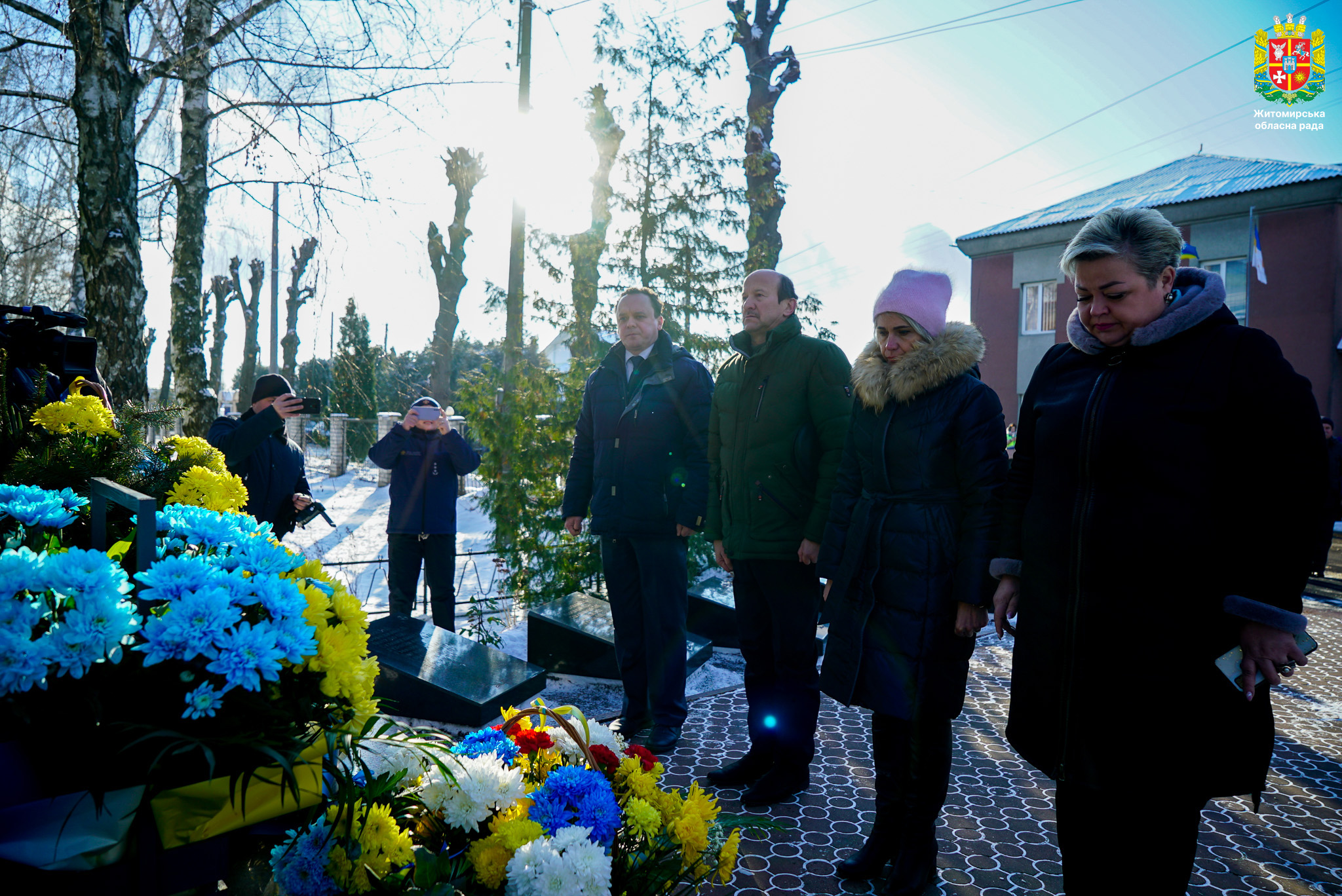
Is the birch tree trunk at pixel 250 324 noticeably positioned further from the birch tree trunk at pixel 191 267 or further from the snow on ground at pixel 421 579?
the birch tree trunk at pixel 191 267

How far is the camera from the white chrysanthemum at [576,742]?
1733mm

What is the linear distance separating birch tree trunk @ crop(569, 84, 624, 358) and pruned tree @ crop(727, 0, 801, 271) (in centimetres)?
173

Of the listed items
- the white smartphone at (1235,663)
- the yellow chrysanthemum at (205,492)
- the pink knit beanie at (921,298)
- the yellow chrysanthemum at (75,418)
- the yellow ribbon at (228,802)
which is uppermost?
the pink knit beanie at (921,298)

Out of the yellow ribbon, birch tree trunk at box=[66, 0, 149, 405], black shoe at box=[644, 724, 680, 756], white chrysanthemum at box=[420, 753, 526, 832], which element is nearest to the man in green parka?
black shoe at box=[644, 724, 680, 756]

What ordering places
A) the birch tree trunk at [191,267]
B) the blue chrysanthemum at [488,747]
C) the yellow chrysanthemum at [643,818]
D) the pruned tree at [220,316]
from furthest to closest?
the pruned tree at [220,316]
the birch tree trunk at [191,267]
the blue chrysanthemum at [488,747]
the yellow chrysanthemum at [643,818]

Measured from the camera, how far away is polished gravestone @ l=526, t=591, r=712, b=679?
4844 millimetres

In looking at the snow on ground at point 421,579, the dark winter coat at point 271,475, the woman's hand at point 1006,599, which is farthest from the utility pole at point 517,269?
the woman's hand at point 1006,599

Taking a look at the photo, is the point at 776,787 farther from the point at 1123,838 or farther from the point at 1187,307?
the point at 1187,307

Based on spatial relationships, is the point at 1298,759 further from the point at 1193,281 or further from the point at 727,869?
the point at 727,869

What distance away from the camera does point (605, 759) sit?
1713 mm

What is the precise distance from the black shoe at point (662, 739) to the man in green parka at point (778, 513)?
15.0 inches

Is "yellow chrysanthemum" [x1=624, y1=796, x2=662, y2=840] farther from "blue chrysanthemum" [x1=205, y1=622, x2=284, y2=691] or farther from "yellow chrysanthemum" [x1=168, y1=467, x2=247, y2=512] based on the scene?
"yellow chrysanthemum" [x1=168, y1=467, x2=247, y2=512]

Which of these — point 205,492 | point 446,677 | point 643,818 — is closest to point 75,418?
point 205,492

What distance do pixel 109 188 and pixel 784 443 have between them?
5129 mm
